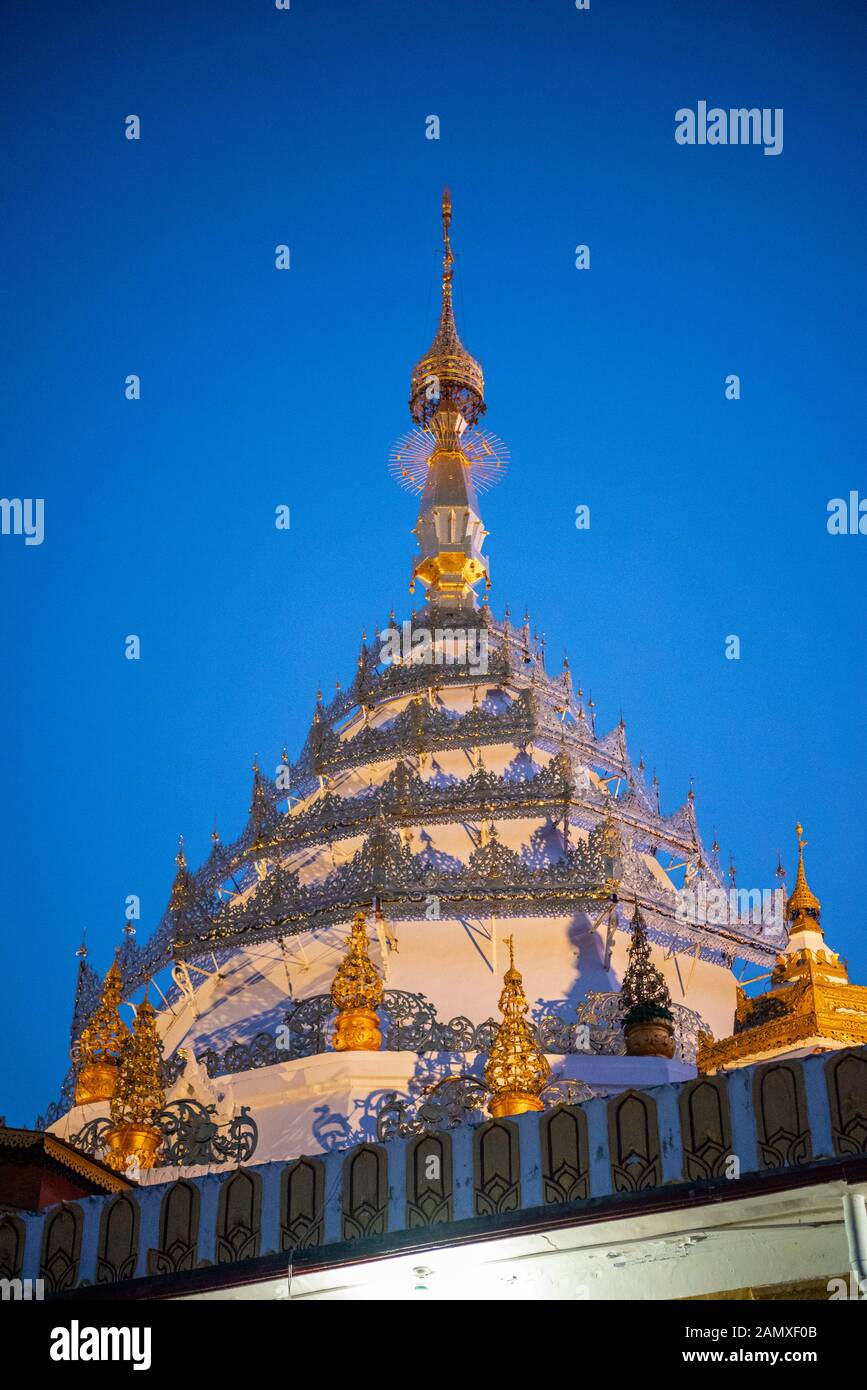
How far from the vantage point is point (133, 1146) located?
21219mm

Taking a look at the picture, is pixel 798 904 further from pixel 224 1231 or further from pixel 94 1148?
pixel 224 1231

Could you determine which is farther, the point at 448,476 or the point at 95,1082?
the point at 448,476

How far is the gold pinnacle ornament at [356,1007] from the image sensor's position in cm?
2333

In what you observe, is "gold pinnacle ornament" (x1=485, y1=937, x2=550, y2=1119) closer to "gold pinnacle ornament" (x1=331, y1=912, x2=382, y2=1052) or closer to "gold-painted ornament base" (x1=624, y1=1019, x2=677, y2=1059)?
"gold pinnacle ornament" (x1=331, y1=912, x2=382, y2=1052)

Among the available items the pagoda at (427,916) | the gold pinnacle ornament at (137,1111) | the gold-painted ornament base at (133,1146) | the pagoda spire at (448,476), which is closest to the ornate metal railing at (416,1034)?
the pagoda at (427,916)

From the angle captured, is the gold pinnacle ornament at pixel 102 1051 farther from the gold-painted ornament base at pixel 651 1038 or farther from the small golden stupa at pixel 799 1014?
the small golden stupa at pixel 799 1014

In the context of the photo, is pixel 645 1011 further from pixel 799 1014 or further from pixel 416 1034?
pixel 416 1034

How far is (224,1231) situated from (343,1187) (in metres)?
1.06

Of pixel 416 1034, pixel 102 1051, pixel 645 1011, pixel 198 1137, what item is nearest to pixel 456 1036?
pixel 416 1034

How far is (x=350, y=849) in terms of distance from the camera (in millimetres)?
30297

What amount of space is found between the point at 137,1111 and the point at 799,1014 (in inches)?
313

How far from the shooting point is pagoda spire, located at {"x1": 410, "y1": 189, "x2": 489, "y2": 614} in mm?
40188

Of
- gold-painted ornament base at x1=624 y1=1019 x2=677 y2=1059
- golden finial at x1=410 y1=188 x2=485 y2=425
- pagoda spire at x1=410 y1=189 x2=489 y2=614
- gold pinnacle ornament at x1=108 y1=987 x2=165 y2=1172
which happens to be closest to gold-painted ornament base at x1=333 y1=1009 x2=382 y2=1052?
gold pinnacle ornament at x1=108 y1=987 x2=165 y2=1172
